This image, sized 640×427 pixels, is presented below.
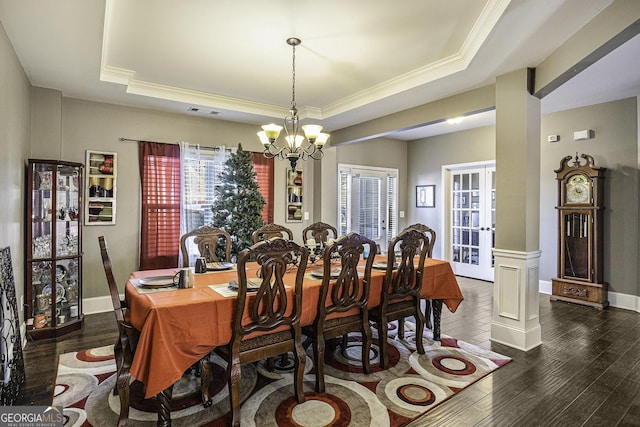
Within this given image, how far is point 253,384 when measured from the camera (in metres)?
2.67

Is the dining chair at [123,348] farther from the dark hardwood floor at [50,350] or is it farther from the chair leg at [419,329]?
the chair leg at [419,329]

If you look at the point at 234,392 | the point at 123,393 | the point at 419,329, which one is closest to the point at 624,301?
the point at 419,329

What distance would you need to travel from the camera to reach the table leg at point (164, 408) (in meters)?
2.10

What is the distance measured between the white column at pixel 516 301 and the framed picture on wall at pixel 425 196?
380 cm

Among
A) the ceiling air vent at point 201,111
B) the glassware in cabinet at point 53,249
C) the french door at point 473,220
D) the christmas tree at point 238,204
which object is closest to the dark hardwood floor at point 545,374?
the glassware in cabinet at point 53,249

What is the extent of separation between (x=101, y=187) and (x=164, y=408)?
3278mm

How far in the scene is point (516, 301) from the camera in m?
3.40

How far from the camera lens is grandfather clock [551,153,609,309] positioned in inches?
188

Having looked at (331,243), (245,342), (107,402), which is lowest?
(107,402)

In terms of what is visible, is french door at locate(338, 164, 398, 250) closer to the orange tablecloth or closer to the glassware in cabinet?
the glassware in cabinet

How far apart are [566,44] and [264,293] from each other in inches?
116

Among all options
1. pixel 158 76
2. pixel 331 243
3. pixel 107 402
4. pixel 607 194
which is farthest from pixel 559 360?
pixel 158 76

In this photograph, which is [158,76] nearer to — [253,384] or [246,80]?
[246,80]

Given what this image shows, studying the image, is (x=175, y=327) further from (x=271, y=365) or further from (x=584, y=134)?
(x=584, y=134)
